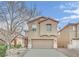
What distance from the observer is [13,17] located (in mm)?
8523

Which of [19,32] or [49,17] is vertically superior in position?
[49,17]

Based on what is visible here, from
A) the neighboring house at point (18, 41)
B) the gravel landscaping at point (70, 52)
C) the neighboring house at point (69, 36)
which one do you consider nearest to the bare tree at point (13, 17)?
the neighboring house at point (18, 41)

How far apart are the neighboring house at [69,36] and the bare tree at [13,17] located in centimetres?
129

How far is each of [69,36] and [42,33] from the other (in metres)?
1.05

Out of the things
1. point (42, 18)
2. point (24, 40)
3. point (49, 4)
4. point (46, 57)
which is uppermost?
point (49, 4)

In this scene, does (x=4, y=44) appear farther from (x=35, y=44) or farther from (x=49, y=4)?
(x=49, y=4)

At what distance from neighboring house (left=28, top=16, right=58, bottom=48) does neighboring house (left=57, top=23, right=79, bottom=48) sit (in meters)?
0.24

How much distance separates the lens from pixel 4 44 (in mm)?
8461

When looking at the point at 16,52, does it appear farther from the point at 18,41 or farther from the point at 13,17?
the point at 13,17

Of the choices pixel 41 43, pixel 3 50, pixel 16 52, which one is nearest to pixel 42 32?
pixel 41 43

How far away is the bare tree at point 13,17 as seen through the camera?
8438mm

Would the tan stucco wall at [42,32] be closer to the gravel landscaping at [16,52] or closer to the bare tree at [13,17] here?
the bare tree at [13,17]

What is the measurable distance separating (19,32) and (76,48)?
7.52 feet

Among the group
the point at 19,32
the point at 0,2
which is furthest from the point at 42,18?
the point at 0,2
